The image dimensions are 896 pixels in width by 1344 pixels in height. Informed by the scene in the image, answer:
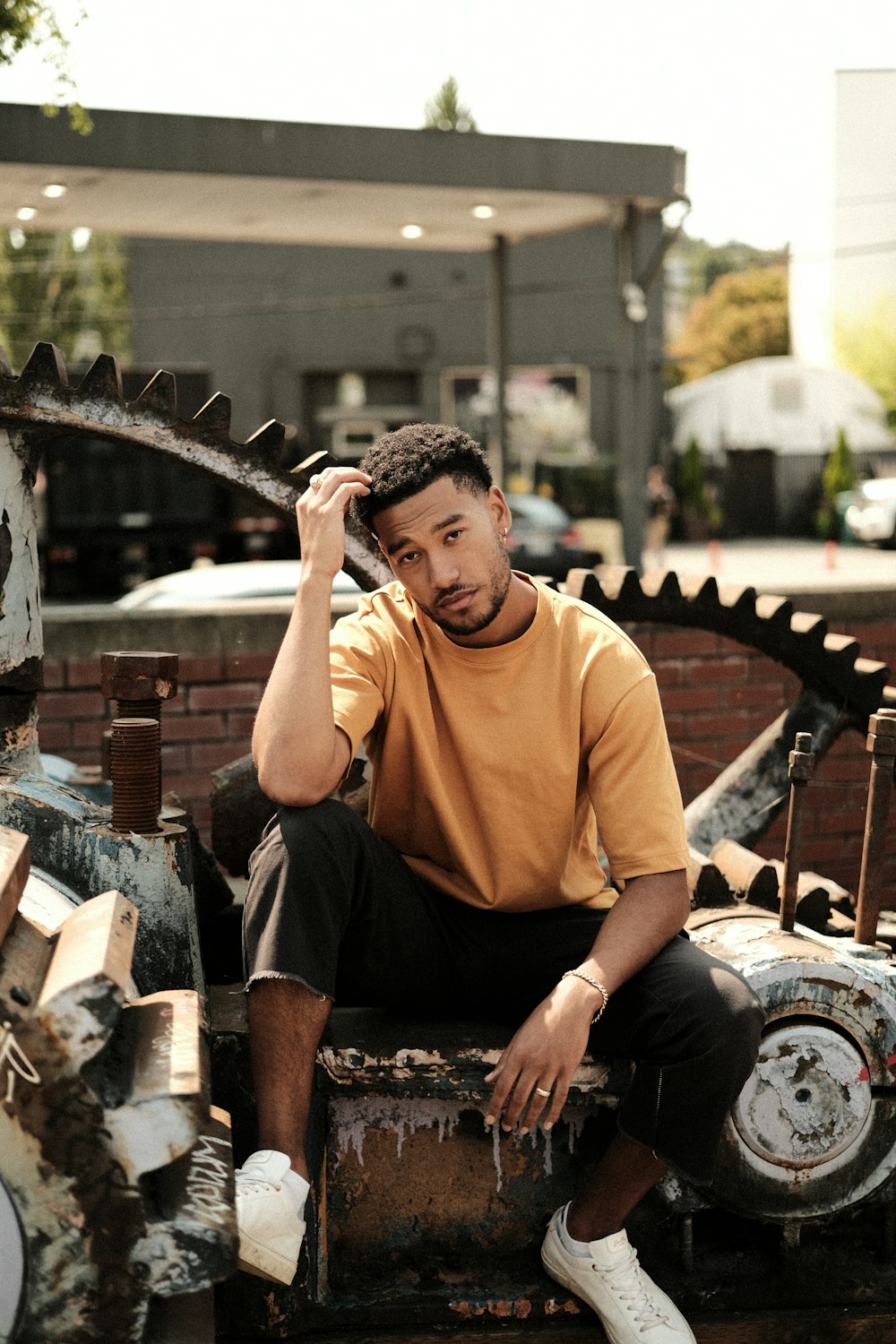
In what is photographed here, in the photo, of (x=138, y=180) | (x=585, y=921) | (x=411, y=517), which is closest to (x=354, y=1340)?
(x=585, y=921)

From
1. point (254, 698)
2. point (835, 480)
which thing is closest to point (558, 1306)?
point (254, 698)

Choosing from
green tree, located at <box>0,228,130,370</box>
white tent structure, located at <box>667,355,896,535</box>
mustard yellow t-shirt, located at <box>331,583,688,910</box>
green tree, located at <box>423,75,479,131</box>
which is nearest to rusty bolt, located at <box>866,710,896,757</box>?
mustard yellow t-shirt, located at <box>331,583,688,910</box>

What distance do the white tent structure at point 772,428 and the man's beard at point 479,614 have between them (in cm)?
3646

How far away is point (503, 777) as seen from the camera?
2.74 m

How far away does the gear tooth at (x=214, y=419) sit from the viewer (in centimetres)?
331

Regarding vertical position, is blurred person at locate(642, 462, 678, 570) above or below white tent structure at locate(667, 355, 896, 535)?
below

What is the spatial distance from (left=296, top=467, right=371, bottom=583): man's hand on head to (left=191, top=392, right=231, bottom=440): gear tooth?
2.04 feet

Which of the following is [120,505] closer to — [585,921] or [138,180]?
[138,180]

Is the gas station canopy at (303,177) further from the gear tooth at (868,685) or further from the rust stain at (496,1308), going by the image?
the rust stain at (496,1308)

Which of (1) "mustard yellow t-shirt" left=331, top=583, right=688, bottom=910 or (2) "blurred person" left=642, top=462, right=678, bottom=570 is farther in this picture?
(2) "blurred person" left=642, top=462, right=678, bottom=570

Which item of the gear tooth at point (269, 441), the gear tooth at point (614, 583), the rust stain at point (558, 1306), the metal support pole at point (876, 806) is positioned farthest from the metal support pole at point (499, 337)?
the rust stain at point (558, 1306)

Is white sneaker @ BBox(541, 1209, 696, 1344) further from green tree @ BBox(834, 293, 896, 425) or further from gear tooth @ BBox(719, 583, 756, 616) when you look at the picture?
green tree @ BBox(834, 293, 896, 425)

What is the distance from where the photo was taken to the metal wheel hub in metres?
2.77

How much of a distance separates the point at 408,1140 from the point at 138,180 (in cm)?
1075
